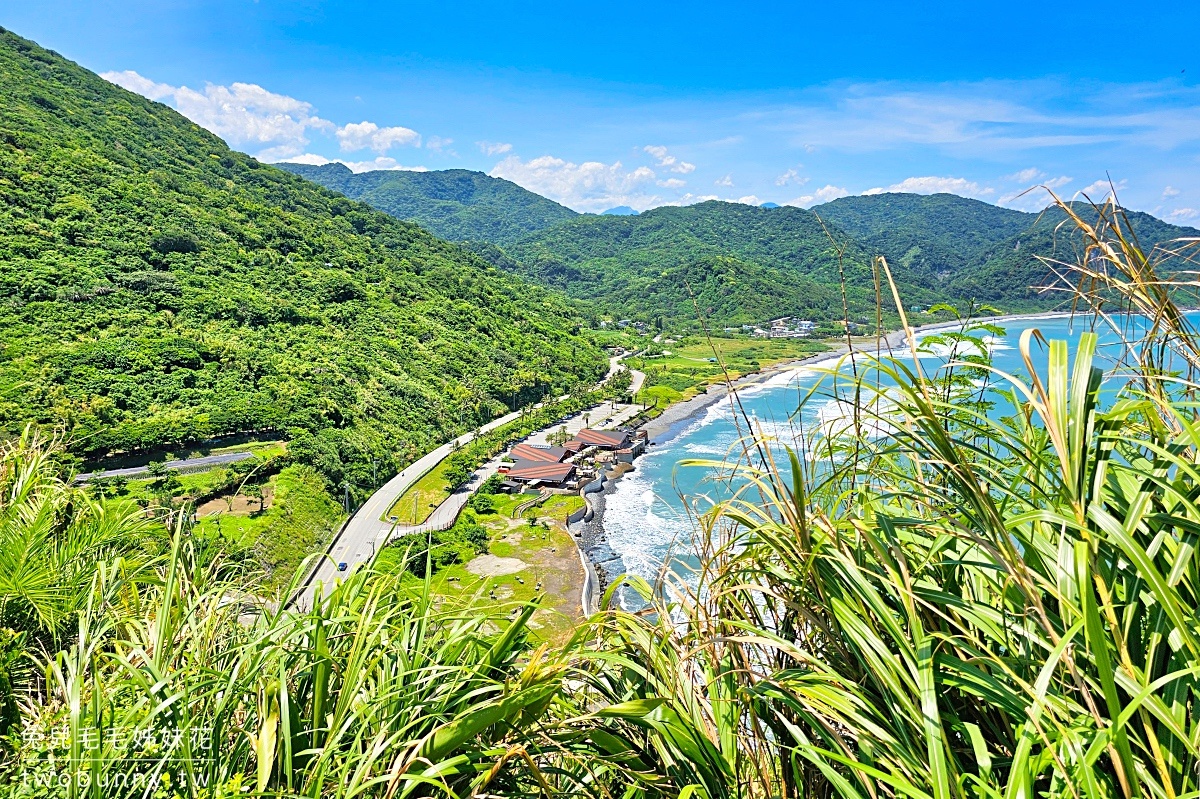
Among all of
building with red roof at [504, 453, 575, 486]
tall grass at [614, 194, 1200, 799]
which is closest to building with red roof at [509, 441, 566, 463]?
building with red roof at [504, 453, 575, 486]

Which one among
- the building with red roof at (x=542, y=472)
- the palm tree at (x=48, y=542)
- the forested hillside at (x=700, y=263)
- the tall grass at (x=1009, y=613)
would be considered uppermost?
the forested hillside at (x=700, y=263)

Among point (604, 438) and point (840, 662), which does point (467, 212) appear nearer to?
point (604, 438)

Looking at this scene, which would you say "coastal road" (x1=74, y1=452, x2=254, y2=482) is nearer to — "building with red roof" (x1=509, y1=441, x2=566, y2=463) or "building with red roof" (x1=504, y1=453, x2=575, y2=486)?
"building with red roof" (x1=504, y1=453, x2=575, y2=486)

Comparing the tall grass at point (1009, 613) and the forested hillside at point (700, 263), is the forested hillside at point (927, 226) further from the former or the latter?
the tall grass at point (1009, 613)

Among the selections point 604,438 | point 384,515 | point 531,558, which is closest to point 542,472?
point 604,438

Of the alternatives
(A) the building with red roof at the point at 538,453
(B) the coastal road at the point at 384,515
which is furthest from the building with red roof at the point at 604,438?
(B) the coastal road at the point at 384,515

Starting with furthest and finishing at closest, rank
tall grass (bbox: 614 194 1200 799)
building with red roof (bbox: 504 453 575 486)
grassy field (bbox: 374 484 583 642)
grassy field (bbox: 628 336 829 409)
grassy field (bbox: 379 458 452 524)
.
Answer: grassy field (bbox: 628 336 829 409)
building with red roof (bbox: 504 453 575 486)
grassy field (bbox: 379 458 452 524)
grassy field (bbox: 374 484 583 642)
tall grass (bbox: 614 194 1200 799)
